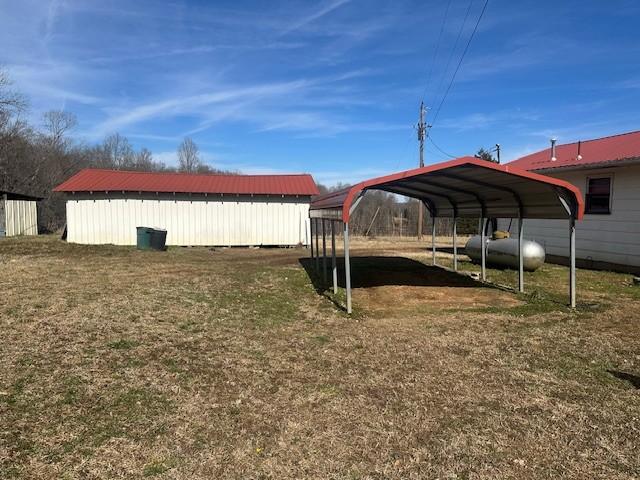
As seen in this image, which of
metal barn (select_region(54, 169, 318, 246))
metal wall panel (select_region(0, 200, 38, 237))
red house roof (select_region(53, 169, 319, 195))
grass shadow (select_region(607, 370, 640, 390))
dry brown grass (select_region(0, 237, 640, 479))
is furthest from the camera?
metal wall panel (select_region(0, 200, 38, 237))

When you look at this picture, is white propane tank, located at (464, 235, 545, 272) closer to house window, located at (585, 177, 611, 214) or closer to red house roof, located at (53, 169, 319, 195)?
house window, located at (585, 177, 611, 214)

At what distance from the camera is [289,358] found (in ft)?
17.8

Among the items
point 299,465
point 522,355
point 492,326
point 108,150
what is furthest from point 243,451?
point 108,150

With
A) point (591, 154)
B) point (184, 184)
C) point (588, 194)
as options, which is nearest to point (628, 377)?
point (588, 194)

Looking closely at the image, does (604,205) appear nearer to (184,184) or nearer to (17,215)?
(184,184)

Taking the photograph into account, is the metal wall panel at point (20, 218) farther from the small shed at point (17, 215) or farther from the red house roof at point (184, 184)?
the red house roof at point (184, 184)

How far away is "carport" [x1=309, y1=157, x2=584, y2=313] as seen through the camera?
25.2ft

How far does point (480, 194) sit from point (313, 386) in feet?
26.5

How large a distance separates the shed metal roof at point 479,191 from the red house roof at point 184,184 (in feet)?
30.0

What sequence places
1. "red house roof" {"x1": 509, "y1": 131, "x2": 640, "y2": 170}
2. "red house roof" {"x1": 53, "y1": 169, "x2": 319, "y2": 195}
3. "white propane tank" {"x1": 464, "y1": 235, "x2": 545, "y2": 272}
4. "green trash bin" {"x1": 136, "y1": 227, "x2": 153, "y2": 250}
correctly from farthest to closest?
"red house roof" {"x1": 53, "y1": 169, "x2": 319, "y2": 195}
"green trash bin" {"x1": 136, "y1": 227, "x2": 153, "y2": 250}
"red house roof" {"x1": 509, "y1": 131, "x2": 640, "y2": 170}
"white propane tank" {"x1": 464, "y1": 235, "x2": 545, "y2": 272}

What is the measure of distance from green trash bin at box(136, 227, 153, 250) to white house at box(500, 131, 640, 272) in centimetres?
1436

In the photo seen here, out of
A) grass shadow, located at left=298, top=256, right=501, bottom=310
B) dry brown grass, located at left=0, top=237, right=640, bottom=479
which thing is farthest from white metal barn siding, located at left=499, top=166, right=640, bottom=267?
grass shadow, located at left=298, top=256, right=501, bottom=310

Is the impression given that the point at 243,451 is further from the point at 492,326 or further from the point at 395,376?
the point at 492,326

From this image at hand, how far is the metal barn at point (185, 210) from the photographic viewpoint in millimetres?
20406
